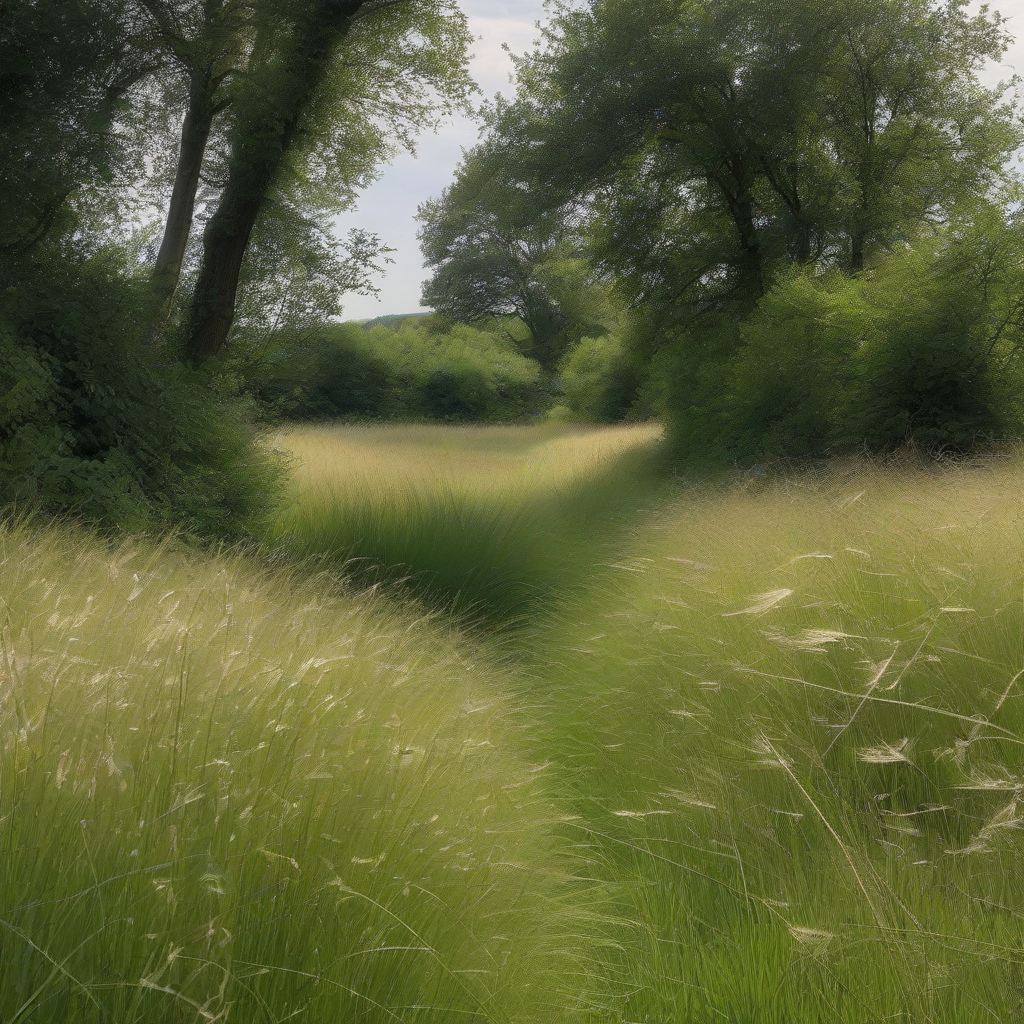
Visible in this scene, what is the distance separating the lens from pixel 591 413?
101 ft

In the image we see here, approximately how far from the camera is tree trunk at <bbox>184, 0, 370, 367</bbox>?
8.95 meters

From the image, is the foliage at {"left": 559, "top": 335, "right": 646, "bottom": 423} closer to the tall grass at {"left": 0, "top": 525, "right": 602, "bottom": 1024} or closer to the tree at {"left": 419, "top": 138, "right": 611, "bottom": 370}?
the tree at {"left": 419, "top": 138, "right": 611, "bottom": 370}

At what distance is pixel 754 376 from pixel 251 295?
27.4 ft

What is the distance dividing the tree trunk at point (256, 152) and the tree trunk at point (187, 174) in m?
0.80

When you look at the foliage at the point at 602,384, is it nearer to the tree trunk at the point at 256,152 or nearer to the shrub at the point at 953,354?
the shrub at the point at 953,354

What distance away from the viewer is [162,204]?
10930mm

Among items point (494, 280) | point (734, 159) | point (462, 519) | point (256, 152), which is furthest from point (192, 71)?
point (494, 280)

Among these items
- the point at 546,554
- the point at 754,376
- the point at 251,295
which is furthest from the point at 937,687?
the point at 251,295

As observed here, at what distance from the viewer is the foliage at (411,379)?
3347 cm

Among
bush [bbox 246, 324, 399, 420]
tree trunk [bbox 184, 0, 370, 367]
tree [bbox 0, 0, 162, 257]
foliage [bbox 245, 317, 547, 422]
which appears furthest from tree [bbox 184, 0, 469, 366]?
bush [bbox 246, 324, 399, 420]

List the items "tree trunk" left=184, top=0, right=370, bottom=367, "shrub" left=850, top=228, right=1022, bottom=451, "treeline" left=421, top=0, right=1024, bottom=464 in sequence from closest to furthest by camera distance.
Result: "shrub" left=850, top=228, right=1022, bottom=451, "tree trunk" left=184, top=0, right=370, bottom=367, "treeline" left=421, top=0, right=1024, bottom=464

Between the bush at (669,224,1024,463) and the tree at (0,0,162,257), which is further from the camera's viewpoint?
the bush at (669,224,1024,463)

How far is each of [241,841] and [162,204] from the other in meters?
10.8

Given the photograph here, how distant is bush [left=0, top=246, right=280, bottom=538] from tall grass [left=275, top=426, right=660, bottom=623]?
39.3 inches
